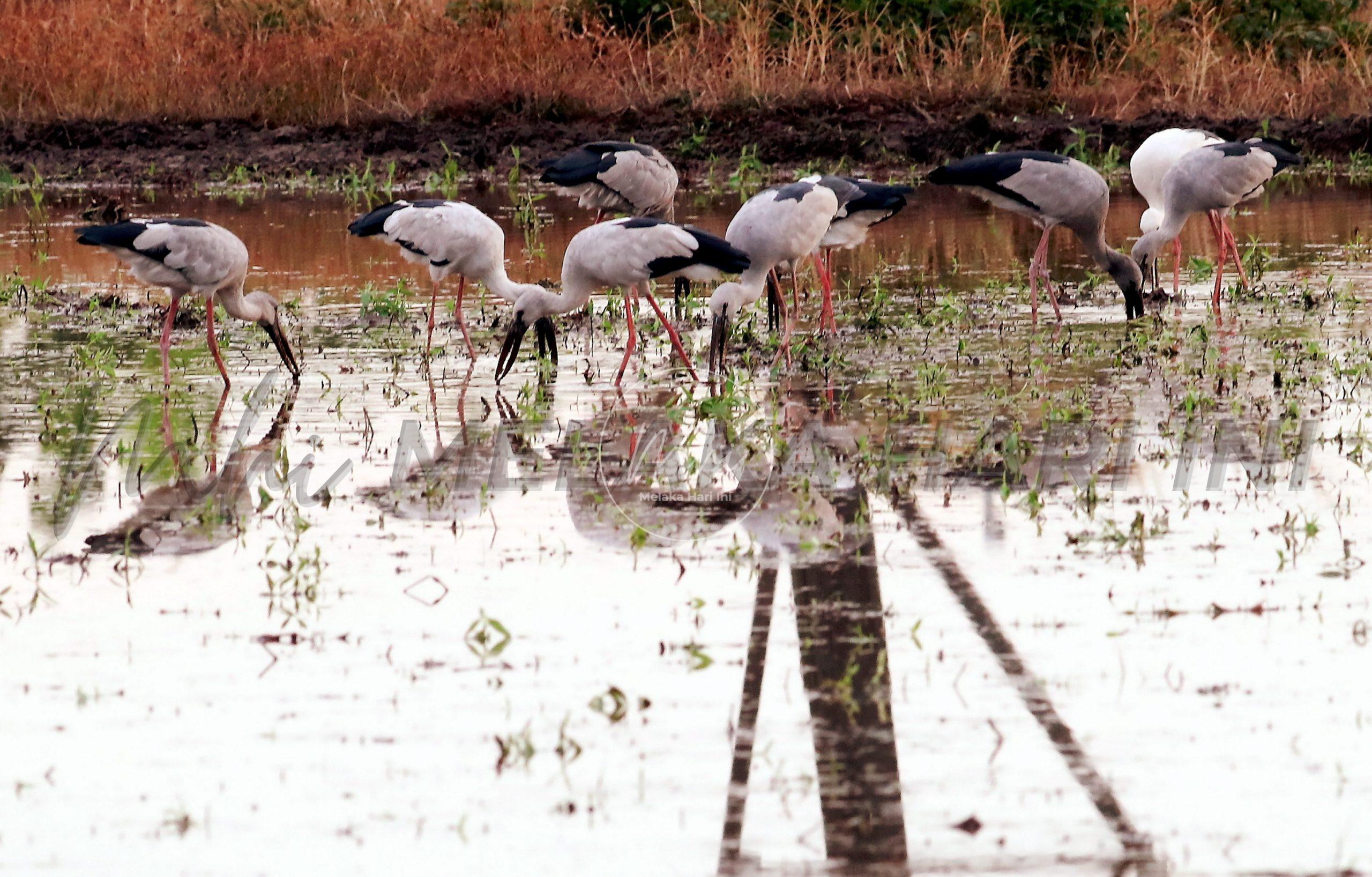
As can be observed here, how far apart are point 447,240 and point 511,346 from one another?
1.03 metres

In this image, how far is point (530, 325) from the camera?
31.1ft

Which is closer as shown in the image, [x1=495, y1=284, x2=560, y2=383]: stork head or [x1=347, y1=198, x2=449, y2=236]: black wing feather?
[x1=495, y1=284, x2=560, y2=383]: stork head

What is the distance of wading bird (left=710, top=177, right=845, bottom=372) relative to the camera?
9734mm

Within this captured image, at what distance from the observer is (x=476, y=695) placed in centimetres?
473

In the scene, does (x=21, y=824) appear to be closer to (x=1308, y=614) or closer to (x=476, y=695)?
(x=476, y=695)

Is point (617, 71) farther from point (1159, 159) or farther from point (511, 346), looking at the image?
point (511, 346)

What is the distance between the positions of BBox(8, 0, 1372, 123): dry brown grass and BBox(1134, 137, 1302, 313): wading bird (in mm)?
9102

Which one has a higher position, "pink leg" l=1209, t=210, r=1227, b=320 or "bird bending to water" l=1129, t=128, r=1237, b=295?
"bird bending to water" l=1129, t=128, r=1237, b=295

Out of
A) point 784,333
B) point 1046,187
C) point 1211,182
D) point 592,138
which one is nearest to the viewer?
point 784,333

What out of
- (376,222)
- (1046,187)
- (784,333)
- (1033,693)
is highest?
(1046,187)

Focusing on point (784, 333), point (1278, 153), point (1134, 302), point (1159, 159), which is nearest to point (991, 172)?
point (1134, 302)

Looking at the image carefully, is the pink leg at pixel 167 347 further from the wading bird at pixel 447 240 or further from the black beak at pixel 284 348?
the wading bird at pixel 447 240

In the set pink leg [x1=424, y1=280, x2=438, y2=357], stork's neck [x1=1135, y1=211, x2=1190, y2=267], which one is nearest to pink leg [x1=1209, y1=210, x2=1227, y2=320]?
stork's neck [x1=1135, y1=211, x2=1190, y2=267]

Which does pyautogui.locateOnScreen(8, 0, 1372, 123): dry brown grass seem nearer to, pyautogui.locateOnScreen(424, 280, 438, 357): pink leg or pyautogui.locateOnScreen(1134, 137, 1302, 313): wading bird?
pyautogui.locateOnScreen(1134, 137, 1302, 313): wading bird
